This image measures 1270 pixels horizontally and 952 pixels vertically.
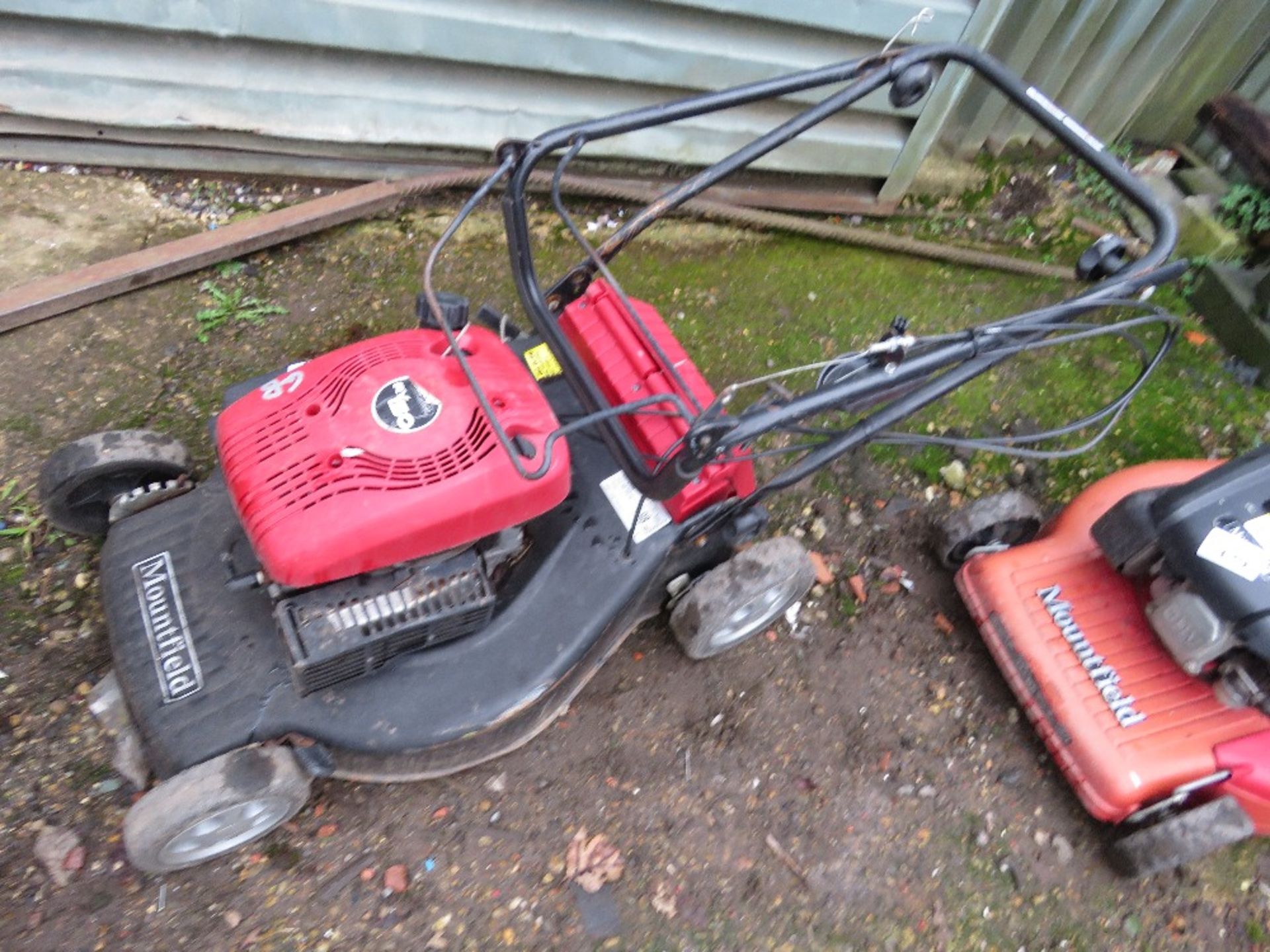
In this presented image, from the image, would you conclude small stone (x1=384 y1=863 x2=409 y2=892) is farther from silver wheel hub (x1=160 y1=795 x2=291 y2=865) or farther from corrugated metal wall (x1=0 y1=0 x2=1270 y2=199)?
corrugated metal wall (x1=0 y1=0 x2=1270 y2=199)

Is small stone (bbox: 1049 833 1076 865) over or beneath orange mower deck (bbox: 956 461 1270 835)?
beneath

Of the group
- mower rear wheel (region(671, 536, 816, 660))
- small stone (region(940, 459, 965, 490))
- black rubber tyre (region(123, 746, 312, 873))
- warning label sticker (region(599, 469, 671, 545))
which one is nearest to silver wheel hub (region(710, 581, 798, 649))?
mower rear wheel (region(671, 536, 816, 660))

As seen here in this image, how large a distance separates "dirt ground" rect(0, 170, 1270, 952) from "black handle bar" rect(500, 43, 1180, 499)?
28.9 inches

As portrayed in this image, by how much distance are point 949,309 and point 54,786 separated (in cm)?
277

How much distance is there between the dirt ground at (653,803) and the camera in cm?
180

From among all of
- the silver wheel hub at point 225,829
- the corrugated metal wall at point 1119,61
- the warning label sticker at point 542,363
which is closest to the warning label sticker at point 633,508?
the warning label sticker at point 542,363

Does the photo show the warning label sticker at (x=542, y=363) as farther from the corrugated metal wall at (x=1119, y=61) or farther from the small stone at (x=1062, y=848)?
the corrugated metal wall at (x=1119, y=61)

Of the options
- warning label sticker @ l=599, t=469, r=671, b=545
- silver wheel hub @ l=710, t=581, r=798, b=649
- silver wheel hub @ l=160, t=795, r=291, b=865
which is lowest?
silver wheel hub @ l=710, t=581, r=798, b=649

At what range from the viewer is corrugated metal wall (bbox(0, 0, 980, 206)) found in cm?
241

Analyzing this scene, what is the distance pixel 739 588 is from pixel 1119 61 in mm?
2571

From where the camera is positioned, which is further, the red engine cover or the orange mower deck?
the orange mower deck

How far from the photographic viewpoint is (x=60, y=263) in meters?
2.54

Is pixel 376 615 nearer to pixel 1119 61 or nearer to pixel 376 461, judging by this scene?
pixel 376 461

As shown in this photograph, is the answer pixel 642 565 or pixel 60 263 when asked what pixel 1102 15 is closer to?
pixel 642 565
